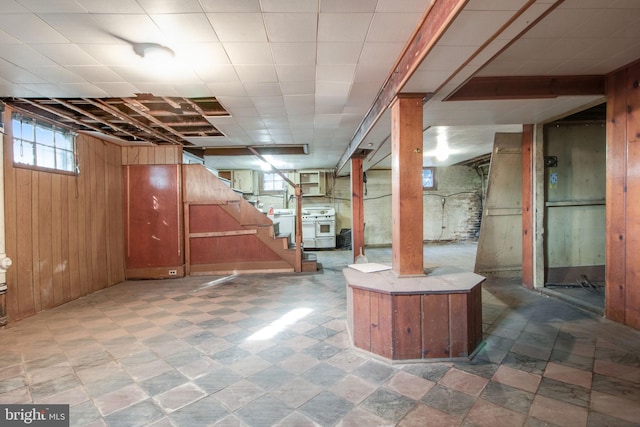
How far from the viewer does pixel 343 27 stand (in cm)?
204

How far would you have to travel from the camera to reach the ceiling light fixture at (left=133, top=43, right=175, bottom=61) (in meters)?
2.25

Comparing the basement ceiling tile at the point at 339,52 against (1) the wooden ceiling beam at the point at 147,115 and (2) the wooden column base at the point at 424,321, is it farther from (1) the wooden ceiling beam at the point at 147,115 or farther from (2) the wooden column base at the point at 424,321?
(1) the wooden ceiling beam at the point at 147,115

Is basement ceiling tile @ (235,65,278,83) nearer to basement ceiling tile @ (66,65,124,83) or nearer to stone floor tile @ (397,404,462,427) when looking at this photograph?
basement ceiling tile @ (66,65,124,83)

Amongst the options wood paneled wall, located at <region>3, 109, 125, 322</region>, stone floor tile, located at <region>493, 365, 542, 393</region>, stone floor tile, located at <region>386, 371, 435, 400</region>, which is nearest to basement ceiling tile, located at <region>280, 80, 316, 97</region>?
stone floor tile, located at <region>386, 371, 435, 400</region>

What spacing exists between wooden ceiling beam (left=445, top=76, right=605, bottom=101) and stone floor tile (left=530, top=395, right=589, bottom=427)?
2636mm

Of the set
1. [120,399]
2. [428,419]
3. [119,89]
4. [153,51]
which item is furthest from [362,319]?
[119,89]

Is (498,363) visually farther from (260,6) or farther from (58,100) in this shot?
(58,100)

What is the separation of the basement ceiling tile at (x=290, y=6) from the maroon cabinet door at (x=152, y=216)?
434 centimetres

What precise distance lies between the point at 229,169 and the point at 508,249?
7.38 meters

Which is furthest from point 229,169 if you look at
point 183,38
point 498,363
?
point 498,363

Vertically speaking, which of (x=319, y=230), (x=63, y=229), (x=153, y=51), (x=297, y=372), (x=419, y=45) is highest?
(x=153, y=51)

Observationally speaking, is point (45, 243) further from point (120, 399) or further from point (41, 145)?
point (120, 399)

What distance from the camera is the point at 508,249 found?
487cm

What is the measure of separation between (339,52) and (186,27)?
1155 millimetres
